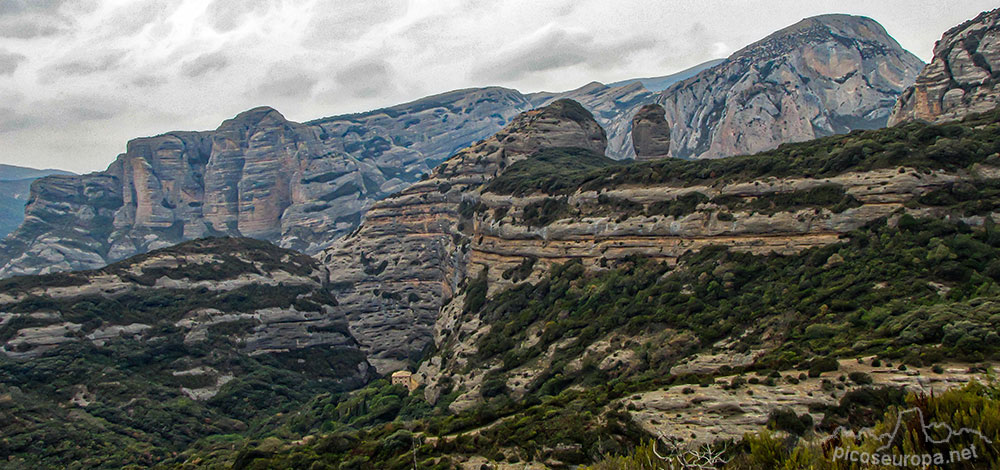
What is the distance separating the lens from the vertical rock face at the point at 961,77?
96.8 metres

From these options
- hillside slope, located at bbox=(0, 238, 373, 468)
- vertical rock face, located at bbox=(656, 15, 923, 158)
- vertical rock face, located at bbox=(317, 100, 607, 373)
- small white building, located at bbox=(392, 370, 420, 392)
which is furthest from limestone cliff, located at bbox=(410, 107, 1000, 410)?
vertical rock face, located at bbox=(656, 15, 923, 158)

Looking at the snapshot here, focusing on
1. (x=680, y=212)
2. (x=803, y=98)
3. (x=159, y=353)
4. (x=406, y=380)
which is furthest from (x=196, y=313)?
(x=803, y=98)

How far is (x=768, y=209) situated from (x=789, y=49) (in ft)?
563

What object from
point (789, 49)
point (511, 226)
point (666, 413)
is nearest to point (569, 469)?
point (666, 413)

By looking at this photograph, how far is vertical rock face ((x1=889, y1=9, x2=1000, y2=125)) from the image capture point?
96812 mm

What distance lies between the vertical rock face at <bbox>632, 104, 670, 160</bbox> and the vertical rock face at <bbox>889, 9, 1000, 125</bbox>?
43517mm

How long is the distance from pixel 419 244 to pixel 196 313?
49.1m

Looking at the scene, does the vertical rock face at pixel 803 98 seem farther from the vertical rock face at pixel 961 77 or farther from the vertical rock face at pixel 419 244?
the vertical rock face at pixel 419 244

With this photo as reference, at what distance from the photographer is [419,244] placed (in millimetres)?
131125

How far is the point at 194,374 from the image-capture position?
81.6m

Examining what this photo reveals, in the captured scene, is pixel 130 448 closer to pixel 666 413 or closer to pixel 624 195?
pixel 666 413

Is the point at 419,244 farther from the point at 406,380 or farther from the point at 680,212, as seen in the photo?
the point at 680,212

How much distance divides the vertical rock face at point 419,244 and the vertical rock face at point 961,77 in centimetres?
6045

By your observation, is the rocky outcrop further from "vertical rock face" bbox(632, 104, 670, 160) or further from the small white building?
"vertical rock face" bbox(632, 104, 670, 160)
